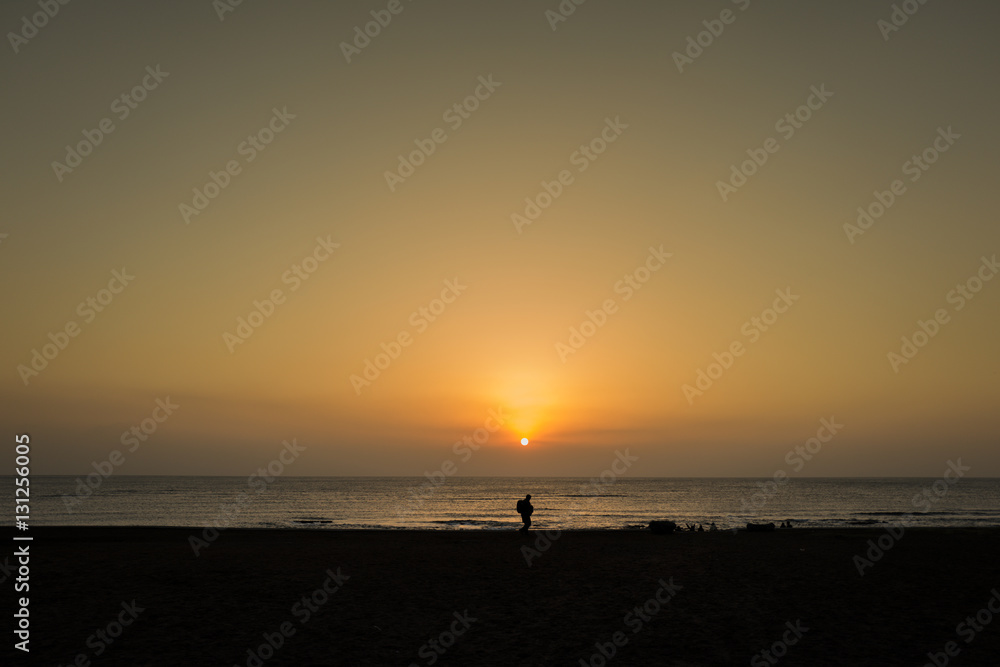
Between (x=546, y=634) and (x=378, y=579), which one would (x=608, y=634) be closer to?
(x=546, y=634)

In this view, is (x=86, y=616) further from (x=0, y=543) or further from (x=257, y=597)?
(x=0, y=543)

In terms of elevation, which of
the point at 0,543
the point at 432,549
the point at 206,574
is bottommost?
the point at 206,574

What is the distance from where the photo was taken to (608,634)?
12.1m

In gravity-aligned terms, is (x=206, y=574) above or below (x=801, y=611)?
above

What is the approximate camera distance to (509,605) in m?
14.5

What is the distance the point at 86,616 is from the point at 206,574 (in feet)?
15.9

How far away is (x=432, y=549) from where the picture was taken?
79.0 feet

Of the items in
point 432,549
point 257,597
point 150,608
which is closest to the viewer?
point 150,608

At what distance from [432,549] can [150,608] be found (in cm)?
1180

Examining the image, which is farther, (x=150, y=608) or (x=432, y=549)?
(x=432, y=549)

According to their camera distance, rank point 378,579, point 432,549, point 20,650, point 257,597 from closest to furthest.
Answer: point 20,650 → point 257,597 → point 378,579 → point 432,549

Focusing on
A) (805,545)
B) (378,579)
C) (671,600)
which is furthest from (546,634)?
(805,545)

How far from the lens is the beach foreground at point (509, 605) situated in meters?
10.9

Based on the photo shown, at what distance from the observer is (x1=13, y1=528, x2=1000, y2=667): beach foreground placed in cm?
1088
